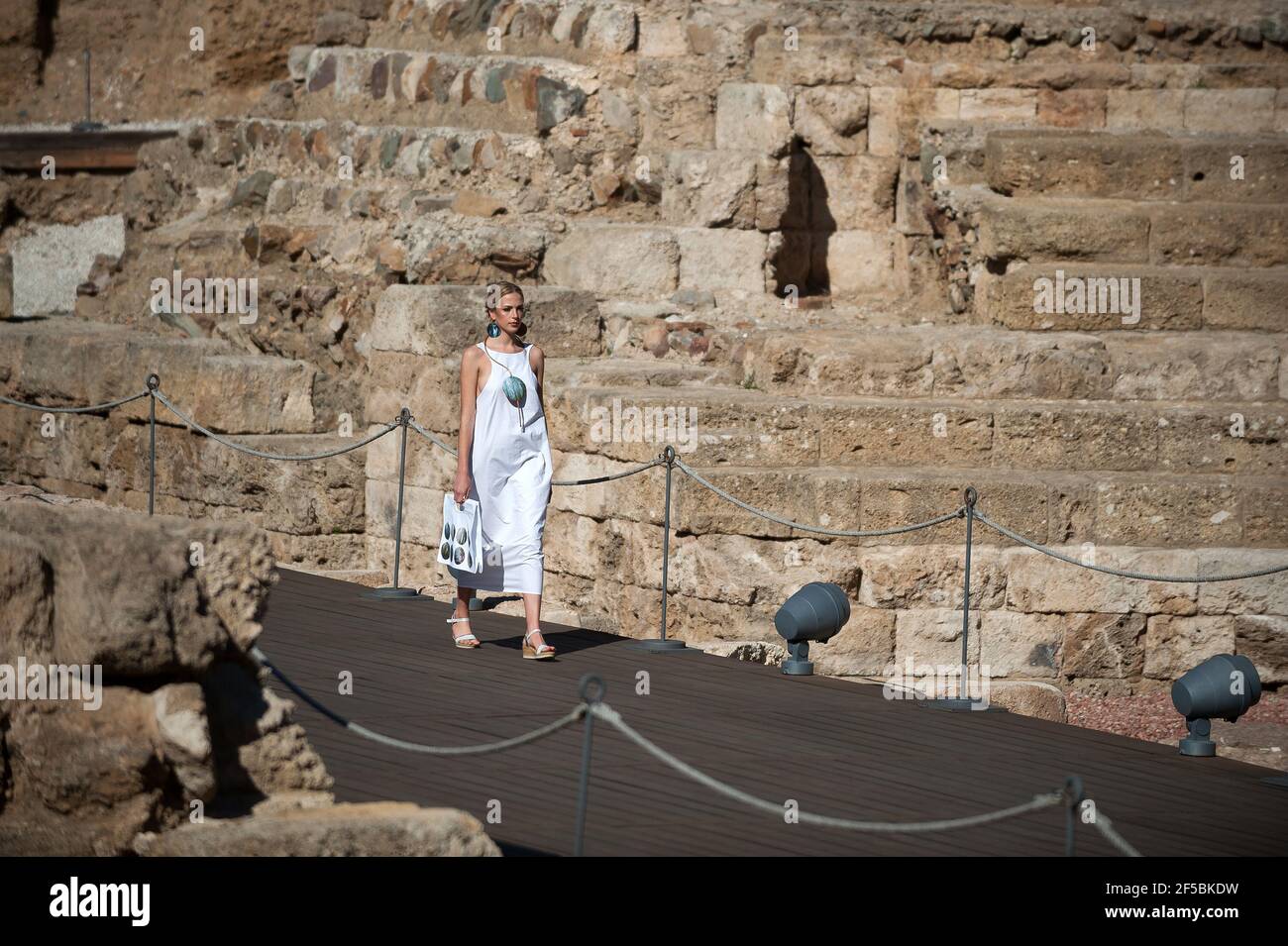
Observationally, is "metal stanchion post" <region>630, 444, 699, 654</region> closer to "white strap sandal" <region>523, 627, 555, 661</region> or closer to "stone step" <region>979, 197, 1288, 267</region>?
"white strap sandal" <region>523, 627, 555, 661</region>

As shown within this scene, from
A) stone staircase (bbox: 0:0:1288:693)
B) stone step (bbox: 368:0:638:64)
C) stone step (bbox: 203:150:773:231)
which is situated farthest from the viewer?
stone step (bbox: 368:0:638:64)

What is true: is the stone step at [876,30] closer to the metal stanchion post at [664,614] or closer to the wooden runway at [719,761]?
the metal stanchion post at [664,614]

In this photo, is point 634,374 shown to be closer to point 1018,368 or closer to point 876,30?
point 1018,368

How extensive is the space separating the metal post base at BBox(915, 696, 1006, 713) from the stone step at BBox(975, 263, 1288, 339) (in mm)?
3601

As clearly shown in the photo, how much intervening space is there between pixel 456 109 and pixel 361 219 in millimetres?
1004

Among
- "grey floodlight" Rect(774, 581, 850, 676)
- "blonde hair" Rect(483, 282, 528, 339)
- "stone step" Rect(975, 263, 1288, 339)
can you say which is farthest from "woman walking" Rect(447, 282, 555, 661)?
"stone step" Rect(975, 263, 1288, 339)

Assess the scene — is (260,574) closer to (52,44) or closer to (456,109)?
(456,109)

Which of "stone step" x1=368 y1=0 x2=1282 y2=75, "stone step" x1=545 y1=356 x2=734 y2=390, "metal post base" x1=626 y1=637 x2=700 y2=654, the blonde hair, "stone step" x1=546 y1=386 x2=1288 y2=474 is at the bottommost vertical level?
"metal post base" x1=626 y1=637 x2=700 y2=654

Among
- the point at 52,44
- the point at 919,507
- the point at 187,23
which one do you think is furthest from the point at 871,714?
the point at 52,44

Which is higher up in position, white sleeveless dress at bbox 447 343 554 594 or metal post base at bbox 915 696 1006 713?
white sleeveless dress at bbox 447 343 554 594

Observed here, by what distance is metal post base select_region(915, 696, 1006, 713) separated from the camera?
8148 millimetres

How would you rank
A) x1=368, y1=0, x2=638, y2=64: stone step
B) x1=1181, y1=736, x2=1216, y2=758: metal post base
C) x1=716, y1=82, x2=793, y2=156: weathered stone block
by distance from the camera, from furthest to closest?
x1=368, y1=0, x2=638, y2=64: stone step, x1=716, y1=82, x2=793, y2=156: weathered stone block, x1=1181, y1=736, x2=1216, y2=758: metal post base

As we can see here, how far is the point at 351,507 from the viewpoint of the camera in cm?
1202

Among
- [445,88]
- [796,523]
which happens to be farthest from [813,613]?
[445,88]
